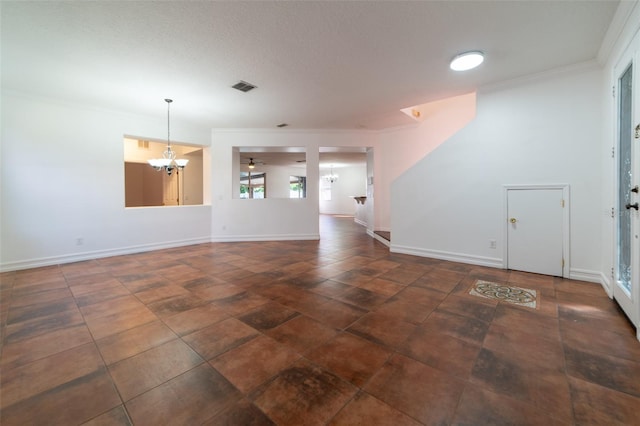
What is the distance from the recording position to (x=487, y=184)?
13.3 feet

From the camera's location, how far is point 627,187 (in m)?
2.60

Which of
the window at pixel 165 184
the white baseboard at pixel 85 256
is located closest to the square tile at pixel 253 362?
the white baseboard at pixel 85 256

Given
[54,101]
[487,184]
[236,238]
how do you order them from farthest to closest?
[236,238] < [54,101] < [487,184]

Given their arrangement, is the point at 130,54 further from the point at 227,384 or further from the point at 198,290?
the point at 227,384

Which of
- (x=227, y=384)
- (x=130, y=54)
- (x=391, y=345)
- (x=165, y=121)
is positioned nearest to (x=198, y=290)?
(x=227, y=384)

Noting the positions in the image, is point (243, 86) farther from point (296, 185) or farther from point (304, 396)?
point (296, 185)

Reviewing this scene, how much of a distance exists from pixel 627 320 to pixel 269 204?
20.1 feet

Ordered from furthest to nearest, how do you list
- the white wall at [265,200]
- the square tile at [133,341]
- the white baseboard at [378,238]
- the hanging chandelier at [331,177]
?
the hanging chandelier at [331,177]
the white wall at [265,200]
the white baseboard at [378,238]
the square tile at [133,341]

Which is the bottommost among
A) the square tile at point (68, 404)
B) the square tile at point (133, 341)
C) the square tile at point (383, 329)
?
the square tile at point (68, 404)

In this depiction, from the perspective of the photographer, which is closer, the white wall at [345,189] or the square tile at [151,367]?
the square tile at [151,367]

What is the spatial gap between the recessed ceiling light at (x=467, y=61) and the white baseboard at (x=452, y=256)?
2.80 m

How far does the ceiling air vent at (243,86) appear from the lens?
390 cm

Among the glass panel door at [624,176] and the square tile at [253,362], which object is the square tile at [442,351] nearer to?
the square tile at [253,362]

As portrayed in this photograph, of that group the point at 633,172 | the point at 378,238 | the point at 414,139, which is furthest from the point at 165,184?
the point at 633,172
